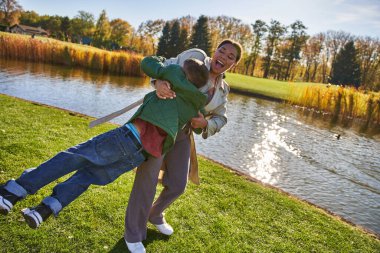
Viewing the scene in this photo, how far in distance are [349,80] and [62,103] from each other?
5349 centimetres

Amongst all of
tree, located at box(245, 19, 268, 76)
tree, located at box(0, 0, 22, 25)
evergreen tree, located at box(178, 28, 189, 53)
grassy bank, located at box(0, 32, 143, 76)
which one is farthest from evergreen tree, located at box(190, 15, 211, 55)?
tree, located at box(0, 0, 22, 25)

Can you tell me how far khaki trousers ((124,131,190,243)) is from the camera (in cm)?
291

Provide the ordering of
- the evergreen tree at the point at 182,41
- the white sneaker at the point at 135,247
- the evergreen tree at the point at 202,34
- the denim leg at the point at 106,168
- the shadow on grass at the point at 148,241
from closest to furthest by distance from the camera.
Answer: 1. the denim leg at the point at 106,168
2. the white sneaker at the point at 135,247
3. the shadow on grass at the point at 148,241
4. the evergreen tree at the point at 182,41
5. the evergreen tree at the point at 202,34

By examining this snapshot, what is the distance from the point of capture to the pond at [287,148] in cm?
715

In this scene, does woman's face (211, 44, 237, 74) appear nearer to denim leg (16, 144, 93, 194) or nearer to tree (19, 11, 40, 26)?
denim leg (16, 144, 93, 194)

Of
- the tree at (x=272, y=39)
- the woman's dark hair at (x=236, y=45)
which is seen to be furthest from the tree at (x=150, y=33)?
the woman's dark hair at (x=236, y=45)

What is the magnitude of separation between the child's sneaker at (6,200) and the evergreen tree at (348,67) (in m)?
58.6

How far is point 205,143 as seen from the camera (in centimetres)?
957

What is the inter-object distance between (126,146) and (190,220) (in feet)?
5.78

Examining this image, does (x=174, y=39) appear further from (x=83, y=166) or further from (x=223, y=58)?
(x=83, y=166)

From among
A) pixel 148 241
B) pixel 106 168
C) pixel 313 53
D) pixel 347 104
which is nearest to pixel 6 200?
pixel 106 168

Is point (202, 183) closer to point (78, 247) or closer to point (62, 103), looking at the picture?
point (78, 247)

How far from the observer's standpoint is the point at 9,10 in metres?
73.2

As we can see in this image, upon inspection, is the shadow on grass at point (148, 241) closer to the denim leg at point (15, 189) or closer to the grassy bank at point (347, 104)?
the denim leg at point (15, 189)
